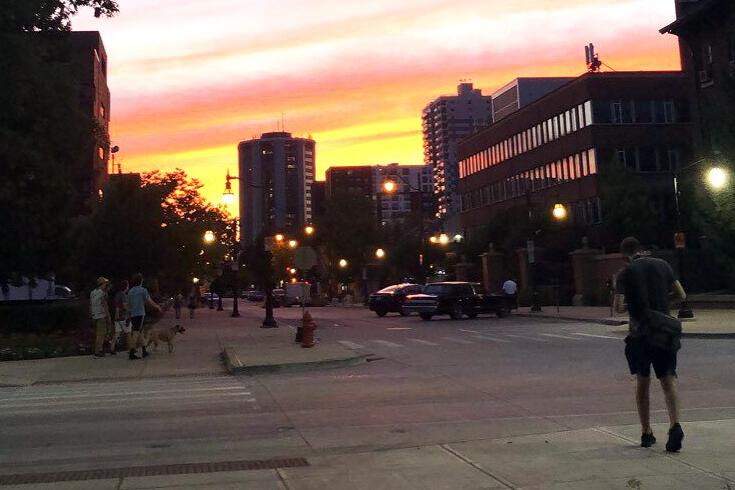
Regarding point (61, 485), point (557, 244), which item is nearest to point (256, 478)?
point (61, 485)

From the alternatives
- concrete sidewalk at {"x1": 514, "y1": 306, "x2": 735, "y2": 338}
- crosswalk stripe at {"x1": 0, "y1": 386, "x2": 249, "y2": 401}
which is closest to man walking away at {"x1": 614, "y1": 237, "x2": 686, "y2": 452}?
crosswalk stripe at {"x1": 0, "y1": 386, "x2": 249, "y2": 401}

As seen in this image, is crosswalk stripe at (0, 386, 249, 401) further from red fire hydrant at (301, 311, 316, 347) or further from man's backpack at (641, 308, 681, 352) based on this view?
man's backpack at (641, 308, 681, 352)

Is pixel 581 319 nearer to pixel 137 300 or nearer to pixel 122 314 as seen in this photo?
pixel 122 314

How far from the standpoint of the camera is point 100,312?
63.6ft

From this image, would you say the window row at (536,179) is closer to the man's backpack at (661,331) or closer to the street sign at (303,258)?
the street sign at (303,258)

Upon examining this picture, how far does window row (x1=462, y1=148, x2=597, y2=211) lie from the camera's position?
59.6 metres

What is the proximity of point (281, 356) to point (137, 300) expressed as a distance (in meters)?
3.76

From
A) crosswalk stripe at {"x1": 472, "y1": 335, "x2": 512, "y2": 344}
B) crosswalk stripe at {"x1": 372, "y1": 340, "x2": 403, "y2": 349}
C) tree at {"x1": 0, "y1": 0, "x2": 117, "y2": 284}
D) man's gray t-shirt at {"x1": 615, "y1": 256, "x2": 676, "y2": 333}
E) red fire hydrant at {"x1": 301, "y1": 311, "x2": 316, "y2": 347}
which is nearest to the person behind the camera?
man's gray t-shirt at {"x1": 615, "y1": 256, "x2": 676, "y2": 333}

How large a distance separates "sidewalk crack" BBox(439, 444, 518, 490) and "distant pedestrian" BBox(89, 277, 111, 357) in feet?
43.4

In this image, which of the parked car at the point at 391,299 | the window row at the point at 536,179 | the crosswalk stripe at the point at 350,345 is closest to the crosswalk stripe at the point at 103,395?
the crosswalk stripe at the point at 350,345

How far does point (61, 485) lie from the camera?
704 centimetres

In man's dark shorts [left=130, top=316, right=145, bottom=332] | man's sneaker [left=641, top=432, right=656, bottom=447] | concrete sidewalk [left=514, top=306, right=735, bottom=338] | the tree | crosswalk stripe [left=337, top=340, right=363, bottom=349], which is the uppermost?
the tree

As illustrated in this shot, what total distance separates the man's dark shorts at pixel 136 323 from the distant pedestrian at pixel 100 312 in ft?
2.44

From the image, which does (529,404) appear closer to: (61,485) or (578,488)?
(578,488)
